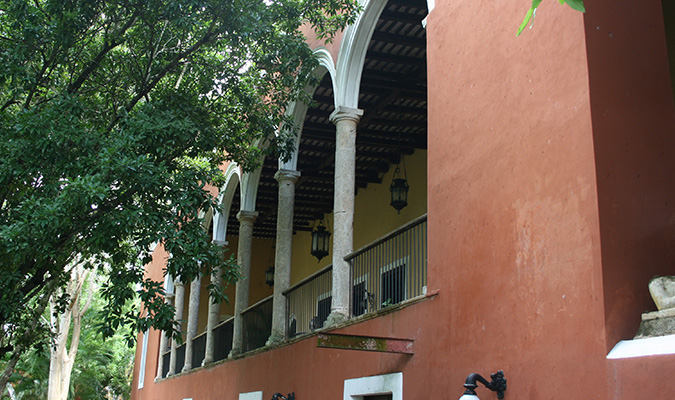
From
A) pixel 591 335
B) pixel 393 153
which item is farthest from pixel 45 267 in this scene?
pixel 393 153

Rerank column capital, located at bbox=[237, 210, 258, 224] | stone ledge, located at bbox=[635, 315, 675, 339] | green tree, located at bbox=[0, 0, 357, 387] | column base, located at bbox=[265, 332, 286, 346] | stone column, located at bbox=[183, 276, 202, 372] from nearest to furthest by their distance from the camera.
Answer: stone ledge, located at bbox=[635, 315, 675, 339], green tree, located at bbox=[0, 0, 357, 387], column base, located at bbox=[265, 332, 286, 346], column capital, located at bbox=[237, 210, 258, 224], stone column, located at bbox=[183, 276, 202, 372]

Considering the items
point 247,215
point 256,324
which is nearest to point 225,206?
point 247,215

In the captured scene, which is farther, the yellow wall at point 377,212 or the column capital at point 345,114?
the yellow wall at point 377,212

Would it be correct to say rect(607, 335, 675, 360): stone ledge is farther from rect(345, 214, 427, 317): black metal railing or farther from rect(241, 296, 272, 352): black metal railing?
rect(241, 296, 272, 352): black metal railing

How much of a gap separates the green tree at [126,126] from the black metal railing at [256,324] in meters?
3.17

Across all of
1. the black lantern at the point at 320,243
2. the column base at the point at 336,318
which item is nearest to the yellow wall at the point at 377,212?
the black lantern at the point at 320,243

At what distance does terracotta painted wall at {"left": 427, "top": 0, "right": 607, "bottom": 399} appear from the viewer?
4.50 meters

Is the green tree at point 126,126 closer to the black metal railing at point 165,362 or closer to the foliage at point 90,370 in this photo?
the black metal railing at point 165,362

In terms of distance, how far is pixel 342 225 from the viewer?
8.70 m

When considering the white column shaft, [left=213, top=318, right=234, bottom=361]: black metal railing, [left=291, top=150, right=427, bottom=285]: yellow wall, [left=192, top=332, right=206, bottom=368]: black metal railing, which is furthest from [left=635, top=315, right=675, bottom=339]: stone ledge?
[left=192, top=332, right=206, bottom=368]: black metal railing

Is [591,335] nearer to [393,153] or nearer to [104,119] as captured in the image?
[104,119]

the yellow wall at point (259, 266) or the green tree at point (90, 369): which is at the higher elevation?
the yellow wall at point (259, 266)

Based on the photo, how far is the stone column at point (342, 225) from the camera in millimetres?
8547

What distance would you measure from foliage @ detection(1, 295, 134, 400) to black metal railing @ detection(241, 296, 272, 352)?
725 inches
